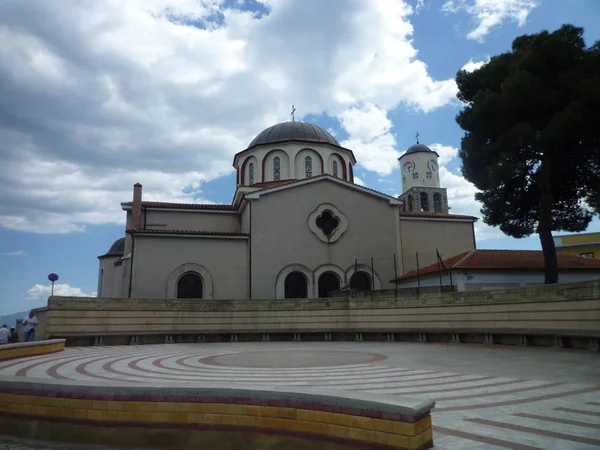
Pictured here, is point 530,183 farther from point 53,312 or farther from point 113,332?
point 53,312

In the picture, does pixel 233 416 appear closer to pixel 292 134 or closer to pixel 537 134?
pixel 537 134

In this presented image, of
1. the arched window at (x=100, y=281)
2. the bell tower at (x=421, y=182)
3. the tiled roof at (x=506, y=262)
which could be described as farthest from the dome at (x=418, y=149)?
the arched window at (x=100, y=281)

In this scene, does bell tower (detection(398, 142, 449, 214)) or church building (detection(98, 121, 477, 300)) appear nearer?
church building (detection(98, 121, 477, 300))

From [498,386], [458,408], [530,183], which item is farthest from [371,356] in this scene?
Result: [530,183]

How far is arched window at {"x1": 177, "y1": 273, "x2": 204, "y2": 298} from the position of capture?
2391 cm

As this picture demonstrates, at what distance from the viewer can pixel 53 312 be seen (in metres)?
17.4

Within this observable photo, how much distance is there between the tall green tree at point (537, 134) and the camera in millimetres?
17203

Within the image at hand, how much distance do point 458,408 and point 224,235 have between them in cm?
2006

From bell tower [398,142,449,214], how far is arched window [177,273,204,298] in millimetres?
24223

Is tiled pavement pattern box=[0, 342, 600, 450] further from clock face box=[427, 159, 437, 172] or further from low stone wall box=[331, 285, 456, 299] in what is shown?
clock face box=[427, 159, 437, 172]

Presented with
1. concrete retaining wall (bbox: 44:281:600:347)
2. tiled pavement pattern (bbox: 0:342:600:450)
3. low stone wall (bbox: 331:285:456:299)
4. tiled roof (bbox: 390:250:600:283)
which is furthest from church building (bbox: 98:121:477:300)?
tiled pavement pattern (bbox: 0:342:600:450)

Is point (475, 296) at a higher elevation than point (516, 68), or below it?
below

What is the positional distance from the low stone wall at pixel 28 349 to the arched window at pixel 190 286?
882 cm

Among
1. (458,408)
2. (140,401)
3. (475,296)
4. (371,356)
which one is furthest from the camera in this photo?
(475,296)
